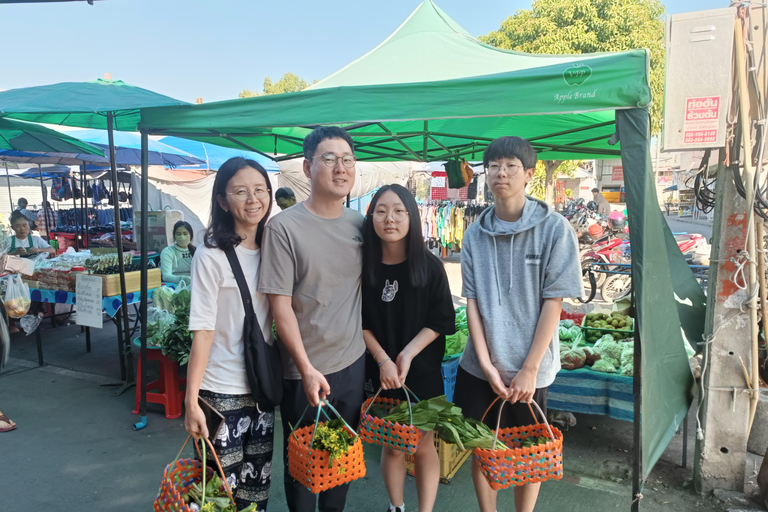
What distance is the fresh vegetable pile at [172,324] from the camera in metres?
3.81

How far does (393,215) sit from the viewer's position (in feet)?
6.94

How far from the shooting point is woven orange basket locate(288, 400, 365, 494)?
6.07 feet

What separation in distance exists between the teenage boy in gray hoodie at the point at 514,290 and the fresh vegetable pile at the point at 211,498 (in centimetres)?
115

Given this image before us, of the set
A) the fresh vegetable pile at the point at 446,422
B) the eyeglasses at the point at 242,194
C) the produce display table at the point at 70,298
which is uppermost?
the eyeglasses at the point at 242,194

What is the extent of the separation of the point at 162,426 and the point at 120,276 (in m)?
1.44

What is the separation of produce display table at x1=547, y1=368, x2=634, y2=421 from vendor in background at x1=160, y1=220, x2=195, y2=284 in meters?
4.09

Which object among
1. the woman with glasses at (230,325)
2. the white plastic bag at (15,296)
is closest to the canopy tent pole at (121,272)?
the white plastic bag at (15,296)

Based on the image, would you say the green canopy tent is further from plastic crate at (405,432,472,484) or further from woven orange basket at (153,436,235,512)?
woven orange basket at (153,436,235,512)

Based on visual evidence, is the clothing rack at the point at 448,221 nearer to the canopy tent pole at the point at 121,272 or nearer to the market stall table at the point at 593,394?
the canopy tent pole at the point at 121,272

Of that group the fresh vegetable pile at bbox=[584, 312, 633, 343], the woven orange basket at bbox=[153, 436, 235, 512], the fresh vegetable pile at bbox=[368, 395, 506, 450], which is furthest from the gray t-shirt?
the fresh vegetable pile at bbox=[584, 312, 633, 343]

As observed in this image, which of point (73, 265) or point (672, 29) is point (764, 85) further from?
point (73, 265)

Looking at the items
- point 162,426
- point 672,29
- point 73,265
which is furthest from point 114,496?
point 672,29

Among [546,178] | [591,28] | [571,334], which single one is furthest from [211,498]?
[591,28]

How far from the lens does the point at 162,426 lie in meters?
4.00
